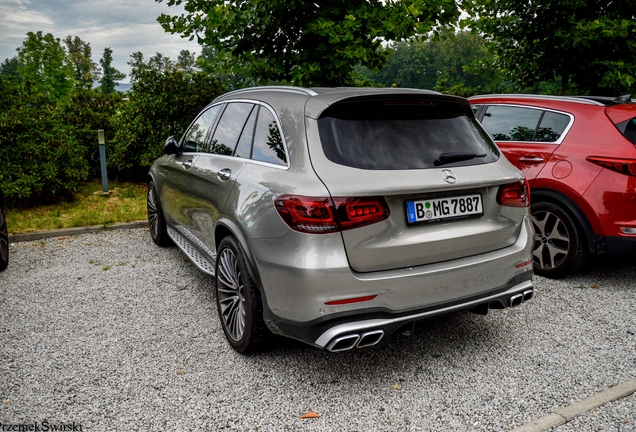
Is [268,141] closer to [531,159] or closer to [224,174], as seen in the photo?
[224,174]

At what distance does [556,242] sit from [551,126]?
3.83ft

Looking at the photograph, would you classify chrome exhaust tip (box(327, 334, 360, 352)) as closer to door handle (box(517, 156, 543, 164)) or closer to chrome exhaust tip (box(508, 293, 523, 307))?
chrome exhaust tip (box(508, 293, 523, 307))

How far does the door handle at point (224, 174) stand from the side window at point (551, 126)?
3308 mm

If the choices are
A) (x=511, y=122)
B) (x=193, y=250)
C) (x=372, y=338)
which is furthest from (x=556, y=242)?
(x=193, y=250)

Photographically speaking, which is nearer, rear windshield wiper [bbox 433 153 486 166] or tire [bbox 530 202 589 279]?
rear windshield wiper [bbox 433 153 486 166]

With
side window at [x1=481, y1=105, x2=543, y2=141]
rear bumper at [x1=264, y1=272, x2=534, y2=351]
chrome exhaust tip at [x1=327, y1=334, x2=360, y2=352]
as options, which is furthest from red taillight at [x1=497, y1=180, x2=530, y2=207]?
side window at [x1=481, y1=105, x2=543, y2=141]

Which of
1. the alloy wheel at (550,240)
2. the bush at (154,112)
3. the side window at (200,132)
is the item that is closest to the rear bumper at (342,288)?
the side window at (200,132)

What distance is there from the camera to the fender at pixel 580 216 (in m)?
4.77

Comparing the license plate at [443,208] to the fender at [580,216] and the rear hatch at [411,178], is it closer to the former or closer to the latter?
the rear hatch at [411,178]

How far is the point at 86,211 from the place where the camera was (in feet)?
26.5

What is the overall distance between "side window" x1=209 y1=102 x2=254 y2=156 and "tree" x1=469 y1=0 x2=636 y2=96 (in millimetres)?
5599

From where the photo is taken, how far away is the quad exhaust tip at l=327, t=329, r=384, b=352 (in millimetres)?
2821

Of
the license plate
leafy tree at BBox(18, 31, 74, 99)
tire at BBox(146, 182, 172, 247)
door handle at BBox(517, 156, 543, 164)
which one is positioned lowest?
tire at BBox(146, 182, 172, 247)

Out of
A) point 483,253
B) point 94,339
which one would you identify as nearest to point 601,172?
point 483,253
